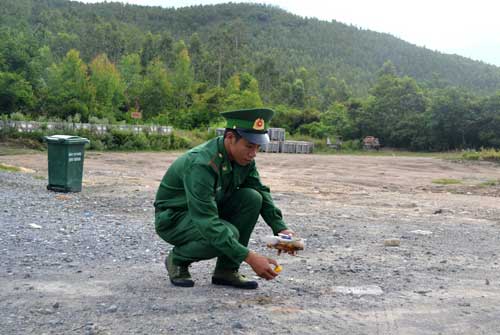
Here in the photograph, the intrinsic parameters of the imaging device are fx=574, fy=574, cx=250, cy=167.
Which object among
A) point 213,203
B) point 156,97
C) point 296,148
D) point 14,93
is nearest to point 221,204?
point 213,203

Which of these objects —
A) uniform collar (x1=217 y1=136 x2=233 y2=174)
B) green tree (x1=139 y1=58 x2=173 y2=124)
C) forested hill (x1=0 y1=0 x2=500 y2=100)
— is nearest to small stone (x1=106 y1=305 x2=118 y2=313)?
uniform collar (x1=217 y1=136 x2=233 y2=174)

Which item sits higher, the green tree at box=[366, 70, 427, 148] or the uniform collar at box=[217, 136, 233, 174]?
the green tree at box=[366, 70, 427, 148]

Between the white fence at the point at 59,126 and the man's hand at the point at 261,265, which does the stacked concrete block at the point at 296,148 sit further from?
the man's hand at the point at 261,265

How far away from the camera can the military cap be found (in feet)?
11.8

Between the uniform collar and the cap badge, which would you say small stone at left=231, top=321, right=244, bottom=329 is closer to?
the uniform collar

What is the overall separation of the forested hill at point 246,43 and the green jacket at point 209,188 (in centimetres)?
5930

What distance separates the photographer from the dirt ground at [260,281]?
11.2ft

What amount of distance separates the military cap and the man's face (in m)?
0.05

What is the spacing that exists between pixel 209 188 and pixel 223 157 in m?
0.25

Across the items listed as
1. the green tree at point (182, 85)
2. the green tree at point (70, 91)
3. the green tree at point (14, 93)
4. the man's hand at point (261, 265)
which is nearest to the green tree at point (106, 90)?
the green tree at point (70, 91)

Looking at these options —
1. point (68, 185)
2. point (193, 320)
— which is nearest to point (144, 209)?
point (68, 185)

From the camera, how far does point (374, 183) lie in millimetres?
17406

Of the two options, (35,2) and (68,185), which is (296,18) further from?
(68,185)

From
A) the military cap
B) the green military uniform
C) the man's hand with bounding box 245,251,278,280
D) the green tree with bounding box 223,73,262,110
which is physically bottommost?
the man's hand with bounding box 245,251,278,280
